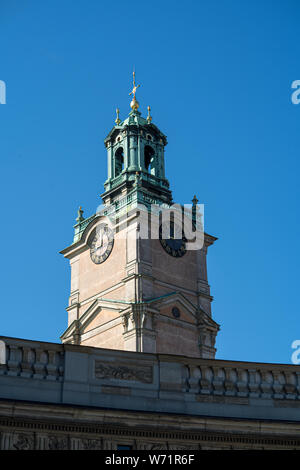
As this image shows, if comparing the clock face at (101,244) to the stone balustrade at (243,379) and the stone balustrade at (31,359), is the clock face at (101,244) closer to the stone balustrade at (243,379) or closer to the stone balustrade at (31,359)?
the stone balustrade at (243,379)

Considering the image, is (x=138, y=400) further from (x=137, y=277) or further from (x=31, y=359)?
(x=137, y=277)

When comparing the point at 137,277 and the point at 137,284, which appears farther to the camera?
the point at 137,277

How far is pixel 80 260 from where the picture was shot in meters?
65.8

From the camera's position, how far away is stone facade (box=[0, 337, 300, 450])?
21.9 metres

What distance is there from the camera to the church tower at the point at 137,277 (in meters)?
58.3

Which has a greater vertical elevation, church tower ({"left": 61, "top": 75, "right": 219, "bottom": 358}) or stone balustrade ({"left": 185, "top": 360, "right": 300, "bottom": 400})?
church tower ({"left": 61, "top": 75, "right": 219, "bottom": 358})

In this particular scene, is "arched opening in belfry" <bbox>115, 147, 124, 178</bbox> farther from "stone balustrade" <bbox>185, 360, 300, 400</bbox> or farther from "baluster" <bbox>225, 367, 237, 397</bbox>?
"baluster" <bbox>225, 367, 237, 397</bbox>

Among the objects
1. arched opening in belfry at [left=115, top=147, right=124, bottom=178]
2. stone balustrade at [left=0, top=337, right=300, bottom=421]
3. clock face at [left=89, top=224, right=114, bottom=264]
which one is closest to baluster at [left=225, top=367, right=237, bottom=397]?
stone balustrade at [left=0, top=337, right=300, bottom=421]

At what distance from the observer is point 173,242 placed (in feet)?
208

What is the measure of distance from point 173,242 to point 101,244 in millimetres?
5333

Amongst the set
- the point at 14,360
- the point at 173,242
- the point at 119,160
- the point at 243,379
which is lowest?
the point at 243,379

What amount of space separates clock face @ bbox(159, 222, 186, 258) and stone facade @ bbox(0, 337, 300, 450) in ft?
123

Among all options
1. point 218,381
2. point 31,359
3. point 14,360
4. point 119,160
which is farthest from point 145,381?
point 119,160
